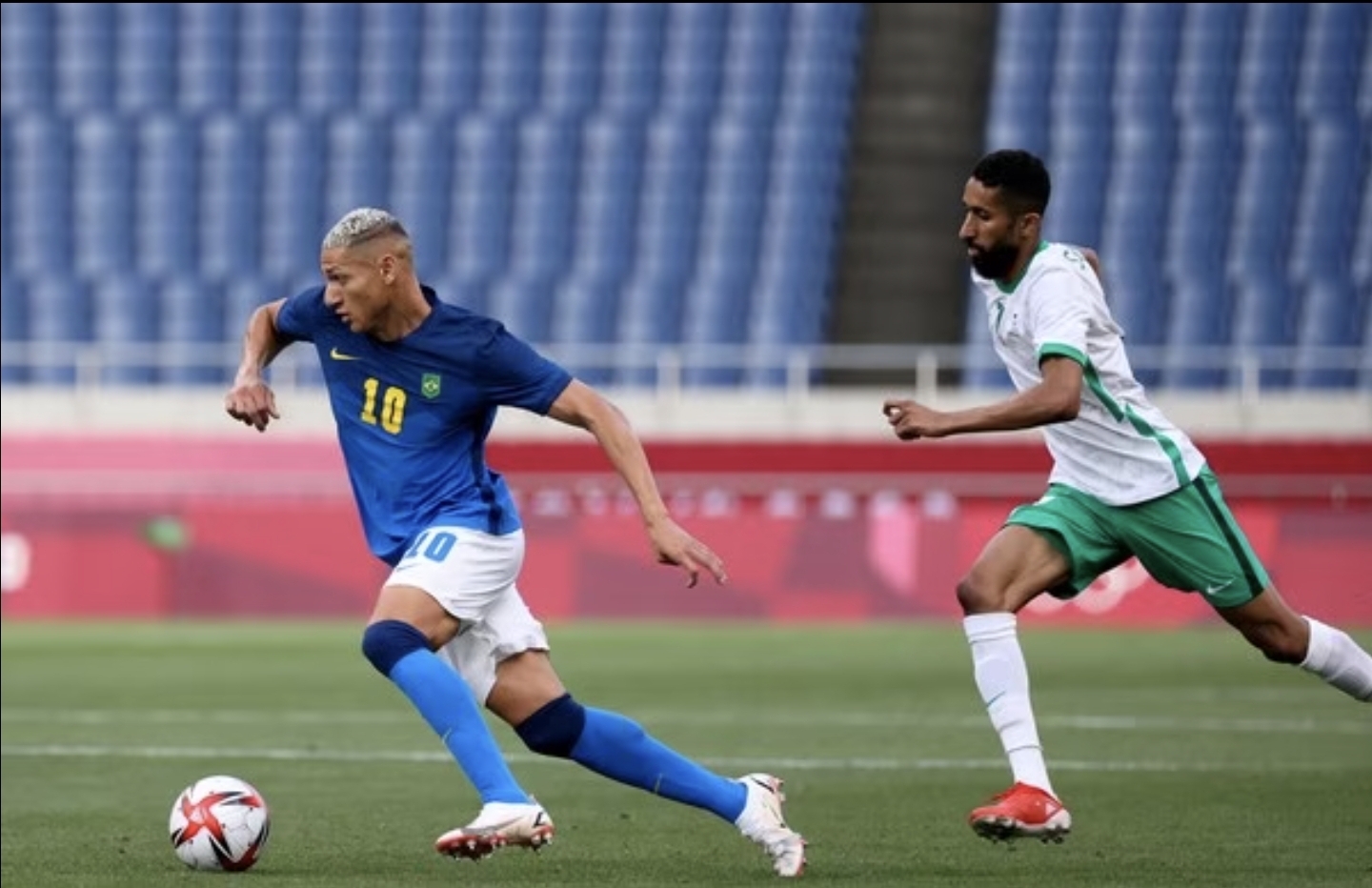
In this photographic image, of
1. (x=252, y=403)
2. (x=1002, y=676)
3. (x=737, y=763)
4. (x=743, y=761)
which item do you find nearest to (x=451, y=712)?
(x=252, y=403)

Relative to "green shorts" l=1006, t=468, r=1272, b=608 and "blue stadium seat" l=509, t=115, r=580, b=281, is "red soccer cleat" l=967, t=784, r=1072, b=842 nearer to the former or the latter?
"green shorts" l=1006, t=468, r=1272, b=608

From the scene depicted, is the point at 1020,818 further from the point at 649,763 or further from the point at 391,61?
the point at 391,61

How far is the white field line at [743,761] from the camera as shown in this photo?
12703 mm

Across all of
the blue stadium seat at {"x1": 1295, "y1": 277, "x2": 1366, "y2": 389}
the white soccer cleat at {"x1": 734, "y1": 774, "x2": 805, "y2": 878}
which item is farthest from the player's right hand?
the blue stadium seat at {"x1": 1295, "y1": 277, "x2": 1366, "y2": 389}

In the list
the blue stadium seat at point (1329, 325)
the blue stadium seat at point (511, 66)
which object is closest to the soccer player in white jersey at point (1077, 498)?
the blue stadium seat at point (1329, 325)

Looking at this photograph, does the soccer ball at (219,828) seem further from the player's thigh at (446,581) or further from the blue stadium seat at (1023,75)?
the blue stadium seat at (1023,75)

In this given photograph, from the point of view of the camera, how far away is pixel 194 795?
29.3 ft

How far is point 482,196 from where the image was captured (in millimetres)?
33844

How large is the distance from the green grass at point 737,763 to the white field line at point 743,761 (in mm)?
34

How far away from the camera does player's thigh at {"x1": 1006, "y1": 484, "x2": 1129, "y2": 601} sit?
9.17 metres

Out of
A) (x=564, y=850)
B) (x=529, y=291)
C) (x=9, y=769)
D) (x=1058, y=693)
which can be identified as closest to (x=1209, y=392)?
(x=529, y=291)

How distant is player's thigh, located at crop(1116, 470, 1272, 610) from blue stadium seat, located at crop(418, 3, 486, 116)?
84.8 feet

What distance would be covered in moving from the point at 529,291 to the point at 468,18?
3.98m

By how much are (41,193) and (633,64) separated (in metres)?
6.84
